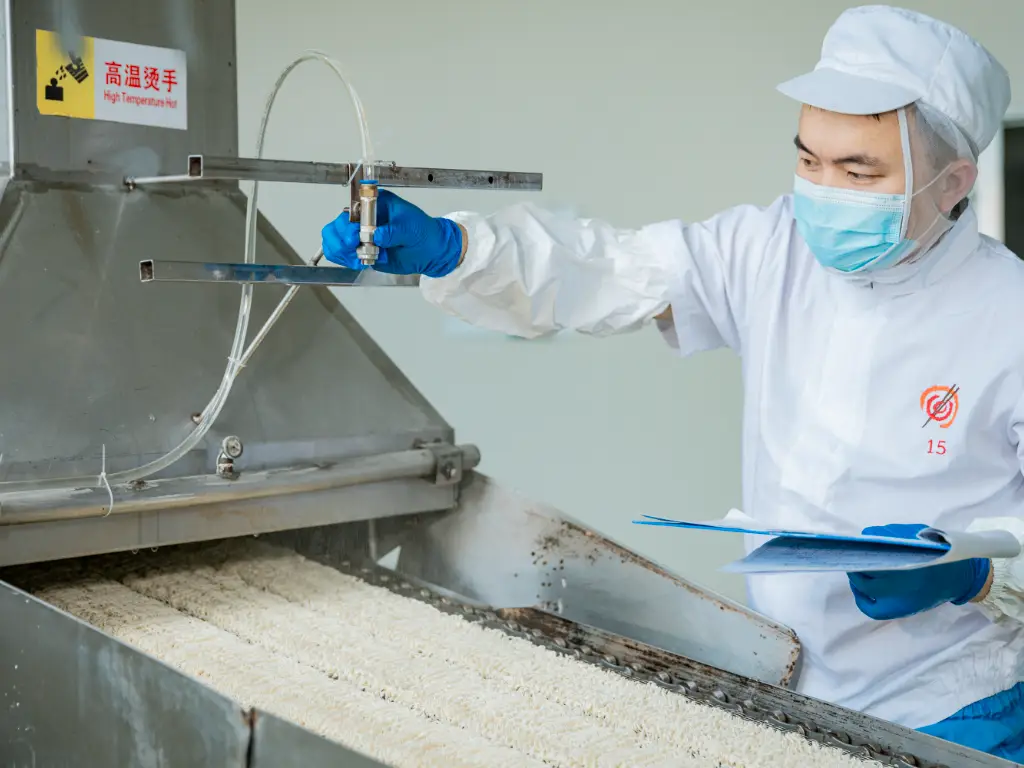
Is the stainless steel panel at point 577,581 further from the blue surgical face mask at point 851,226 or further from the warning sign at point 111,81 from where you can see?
the warning sign at point 111,81

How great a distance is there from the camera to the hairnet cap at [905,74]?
4.44ft

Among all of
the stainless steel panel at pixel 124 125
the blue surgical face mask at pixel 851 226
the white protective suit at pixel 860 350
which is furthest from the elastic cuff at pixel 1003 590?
the stainless steel panel at pixel 124 125

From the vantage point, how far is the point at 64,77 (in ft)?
5.11

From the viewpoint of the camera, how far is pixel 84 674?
1126 millimetres

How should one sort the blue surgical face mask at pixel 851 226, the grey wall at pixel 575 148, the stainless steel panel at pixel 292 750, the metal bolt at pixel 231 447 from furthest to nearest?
the grey wall at pixel 575 148, the metal bolt at pixel 231 447, the blue surgical face mask at pixel 851 226, the stainless steel panel at pixel 292 750

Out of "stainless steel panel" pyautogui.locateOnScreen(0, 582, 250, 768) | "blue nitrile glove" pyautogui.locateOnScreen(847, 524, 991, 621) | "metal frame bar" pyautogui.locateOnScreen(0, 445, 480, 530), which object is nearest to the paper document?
"blue nitrile glove" pyautogui.locateOnScreen(847, 524, 991, 621)

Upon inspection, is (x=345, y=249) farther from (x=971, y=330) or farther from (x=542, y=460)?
(x=542, y=460)

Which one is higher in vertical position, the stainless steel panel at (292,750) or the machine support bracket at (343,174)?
the machine support bracket at (343,174)

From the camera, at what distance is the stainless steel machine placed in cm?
122

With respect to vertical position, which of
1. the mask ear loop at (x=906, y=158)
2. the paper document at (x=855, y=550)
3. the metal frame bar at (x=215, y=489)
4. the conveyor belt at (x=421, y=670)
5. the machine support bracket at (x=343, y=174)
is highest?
the mask ear loop at (x=906, y=158)

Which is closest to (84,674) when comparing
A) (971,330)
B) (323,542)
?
(323,542)

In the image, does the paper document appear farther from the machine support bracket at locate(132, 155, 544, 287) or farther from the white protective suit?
the machine support bracket at locate(132, 155, 544, 287)

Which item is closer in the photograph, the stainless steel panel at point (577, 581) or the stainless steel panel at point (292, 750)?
the stainless steel panel at point (292, 750)

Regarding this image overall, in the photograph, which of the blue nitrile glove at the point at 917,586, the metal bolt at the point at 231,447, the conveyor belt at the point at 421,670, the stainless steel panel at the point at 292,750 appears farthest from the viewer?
the metal bolt at the point at 231,447
